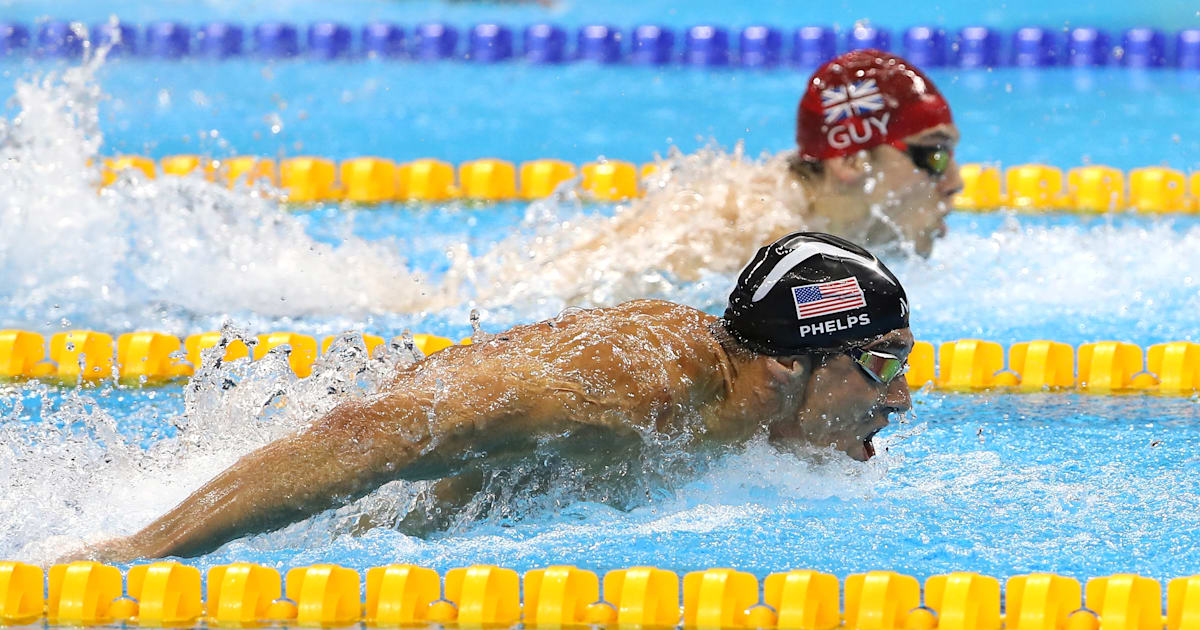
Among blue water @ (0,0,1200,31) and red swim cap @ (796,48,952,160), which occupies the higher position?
red swim cap @ (796,48,952,160)

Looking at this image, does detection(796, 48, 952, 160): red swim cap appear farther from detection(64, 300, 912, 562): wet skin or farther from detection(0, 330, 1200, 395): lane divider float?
detection(64, 300, 912, 562): wet skin

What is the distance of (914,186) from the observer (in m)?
4.28

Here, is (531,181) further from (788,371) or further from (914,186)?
(788,371)

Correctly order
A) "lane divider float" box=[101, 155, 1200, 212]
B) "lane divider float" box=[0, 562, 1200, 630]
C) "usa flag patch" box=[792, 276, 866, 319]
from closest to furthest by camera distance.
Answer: "lane divider float" box=[0, 562, 1200, 630]
"usa flag patch" box=[792, 276, 866, 319]
"lane divider float" box=[101, 155, 1200, 212]

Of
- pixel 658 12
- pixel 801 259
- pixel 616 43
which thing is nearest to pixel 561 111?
pixel 616 43

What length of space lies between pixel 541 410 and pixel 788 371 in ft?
1.58

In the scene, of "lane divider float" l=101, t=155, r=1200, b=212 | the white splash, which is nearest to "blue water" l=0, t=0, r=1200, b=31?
"lane divider float" l=101, t=155, r=1200, b=212

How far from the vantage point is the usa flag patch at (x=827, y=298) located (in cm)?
271

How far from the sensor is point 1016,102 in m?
7.33

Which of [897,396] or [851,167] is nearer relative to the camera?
[897,396]

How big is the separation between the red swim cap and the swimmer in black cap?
1503 mm

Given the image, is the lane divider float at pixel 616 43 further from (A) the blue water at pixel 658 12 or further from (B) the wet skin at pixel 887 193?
(B) the wet skin at pixel 887 193

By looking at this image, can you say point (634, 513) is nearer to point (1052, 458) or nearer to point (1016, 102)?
point (1052, 458)

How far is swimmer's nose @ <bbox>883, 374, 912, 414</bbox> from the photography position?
2.79 metres
